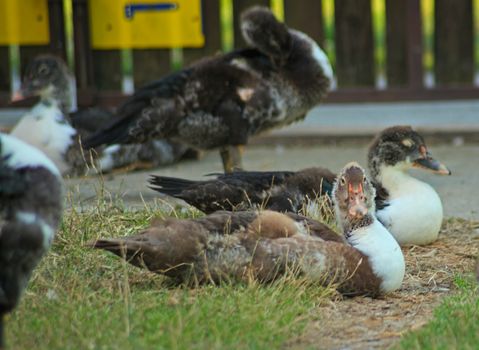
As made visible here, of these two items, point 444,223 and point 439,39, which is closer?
point 444,223

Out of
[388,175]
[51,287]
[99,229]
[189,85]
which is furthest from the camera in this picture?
[189,85]

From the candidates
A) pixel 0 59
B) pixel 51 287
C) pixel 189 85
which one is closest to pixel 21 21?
pixel 0 59

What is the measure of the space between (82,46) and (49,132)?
1.65 m

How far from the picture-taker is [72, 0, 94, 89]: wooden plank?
10.6 meters

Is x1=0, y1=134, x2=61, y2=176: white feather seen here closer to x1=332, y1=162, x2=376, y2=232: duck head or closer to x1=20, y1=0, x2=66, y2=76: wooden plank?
x1=332, y1=162, x2=376, y2=232: duck head

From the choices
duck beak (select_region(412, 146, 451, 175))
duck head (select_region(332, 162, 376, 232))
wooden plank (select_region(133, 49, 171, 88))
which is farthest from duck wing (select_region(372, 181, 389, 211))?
wooden plank (select_region(133, 49, 171, 88))

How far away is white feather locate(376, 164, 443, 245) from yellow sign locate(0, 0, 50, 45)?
197 inches

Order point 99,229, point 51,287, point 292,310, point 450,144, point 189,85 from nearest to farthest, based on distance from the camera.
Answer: point 292,310 < point 51,287 < point 99,229 < point 189,85 < point 450,144

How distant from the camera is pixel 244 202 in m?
6.70

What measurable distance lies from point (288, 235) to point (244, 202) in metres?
1.15

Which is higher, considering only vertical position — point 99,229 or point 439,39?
point 439,39

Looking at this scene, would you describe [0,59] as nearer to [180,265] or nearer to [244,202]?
[244,202]

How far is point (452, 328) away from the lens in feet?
15.9

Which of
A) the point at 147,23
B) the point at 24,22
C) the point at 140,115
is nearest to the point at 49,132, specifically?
the point at 140,115
